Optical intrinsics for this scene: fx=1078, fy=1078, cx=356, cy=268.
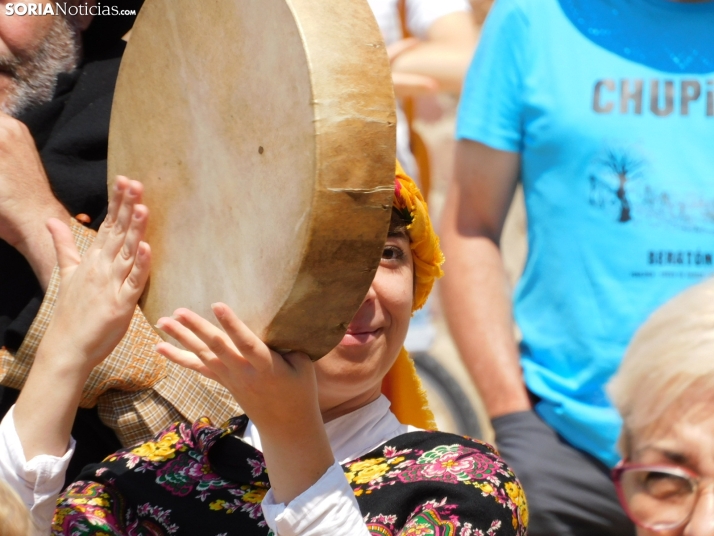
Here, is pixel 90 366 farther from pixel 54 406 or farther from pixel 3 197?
pixel 3 197

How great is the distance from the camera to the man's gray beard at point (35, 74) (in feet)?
7.88

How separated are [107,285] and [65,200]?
60 cm

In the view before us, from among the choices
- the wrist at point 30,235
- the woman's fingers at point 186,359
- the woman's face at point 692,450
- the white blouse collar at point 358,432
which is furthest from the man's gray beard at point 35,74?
the woman's face at point 692,450

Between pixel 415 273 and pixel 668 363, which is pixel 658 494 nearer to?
pixel 668 363

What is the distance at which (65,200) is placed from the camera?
2316mm

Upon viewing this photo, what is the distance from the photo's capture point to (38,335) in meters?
2.10

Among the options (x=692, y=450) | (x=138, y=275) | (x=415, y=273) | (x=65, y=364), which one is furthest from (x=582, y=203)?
(x=65, y=364)

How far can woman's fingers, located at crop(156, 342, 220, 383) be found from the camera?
1533mm

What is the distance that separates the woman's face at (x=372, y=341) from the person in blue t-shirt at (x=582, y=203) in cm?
54

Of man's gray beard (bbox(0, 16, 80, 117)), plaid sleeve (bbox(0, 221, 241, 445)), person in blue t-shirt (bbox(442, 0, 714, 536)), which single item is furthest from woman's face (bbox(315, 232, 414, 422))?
man's gray beard (bbox(0, 16, 80, 117))

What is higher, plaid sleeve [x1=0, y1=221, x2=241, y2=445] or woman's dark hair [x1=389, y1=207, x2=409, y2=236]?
woman's dark hair [x1=389, y1=207, x2=409, y2=236]

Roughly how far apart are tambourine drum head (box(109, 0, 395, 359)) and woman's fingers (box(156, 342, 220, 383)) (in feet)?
0.23

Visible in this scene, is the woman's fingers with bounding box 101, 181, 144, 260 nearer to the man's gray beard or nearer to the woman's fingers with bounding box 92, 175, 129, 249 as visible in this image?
the woman's fingers with bounding box 92, 175, 129, 249

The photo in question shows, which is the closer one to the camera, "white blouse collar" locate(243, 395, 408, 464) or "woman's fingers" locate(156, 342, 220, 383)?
"woman's fingers" locate(156, 342, 220, 383)
